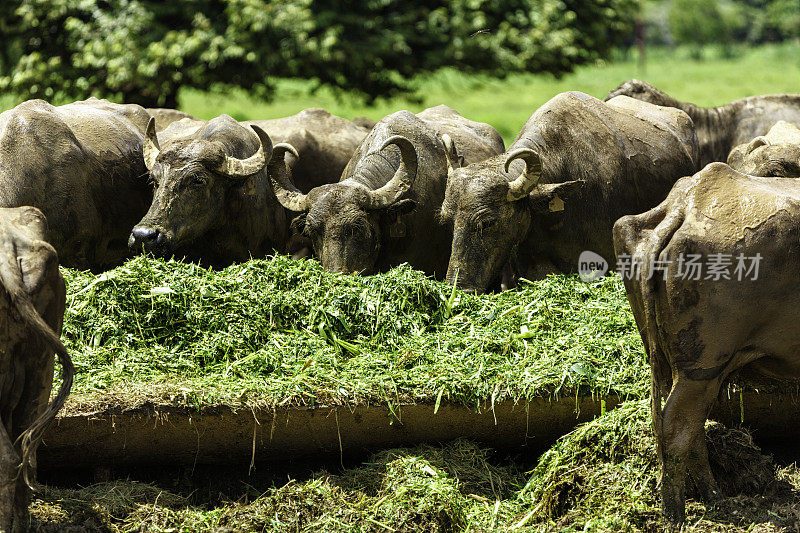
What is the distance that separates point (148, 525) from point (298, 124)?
17.8ft

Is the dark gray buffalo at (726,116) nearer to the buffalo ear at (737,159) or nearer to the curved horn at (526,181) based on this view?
the buffalo ear at (737,159)

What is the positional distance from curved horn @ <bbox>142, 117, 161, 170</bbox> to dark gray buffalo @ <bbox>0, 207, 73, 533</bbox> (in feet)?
11.2

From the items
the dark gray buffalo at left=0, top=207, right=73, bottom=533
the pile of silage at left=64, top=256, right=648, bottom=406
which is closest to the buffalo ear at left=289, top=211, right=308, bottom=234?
the pile of silage at left=64, top=256, right=648, bottom=406

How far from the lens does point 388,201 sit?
7715 mm

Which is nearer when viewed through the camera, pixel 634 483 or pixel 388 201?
pixel 634 483

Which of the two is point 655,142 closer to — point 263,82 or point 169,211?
point 169,211

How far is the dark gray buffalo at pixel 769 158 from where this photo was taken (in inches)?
294

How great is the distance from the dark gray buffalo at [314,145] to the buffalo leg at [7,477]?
4.93m

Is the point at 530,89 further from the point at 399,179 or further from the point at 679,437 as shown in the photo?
the point at 679,437

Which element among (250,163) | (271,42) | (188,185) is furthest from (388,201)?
(271,42)

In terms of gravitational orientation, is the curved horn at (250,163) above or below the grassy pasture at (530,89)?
above

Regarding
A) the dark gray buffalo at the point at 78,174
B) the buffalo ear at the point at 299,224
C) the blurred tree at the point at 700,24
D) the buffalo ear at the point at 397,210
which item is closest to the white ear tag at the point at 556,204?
the buffalo ear at the point at 397,210

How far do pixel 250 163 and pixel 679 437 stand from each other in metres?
4.58

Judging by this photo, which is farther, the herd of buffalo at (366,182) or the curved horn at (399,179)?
the curved horn at (399,179)
